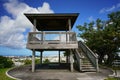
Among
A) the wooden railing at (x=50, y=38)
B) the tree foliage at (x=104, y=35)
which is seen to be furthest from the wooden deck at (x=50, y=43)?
the tree foliage at (x=104, y=35)

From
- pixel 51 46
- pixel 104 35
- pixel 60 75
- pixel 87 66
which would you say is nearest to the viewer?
pixel 60 75

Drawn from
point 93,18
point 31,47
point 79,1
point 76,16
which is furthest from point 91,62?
point 93,18

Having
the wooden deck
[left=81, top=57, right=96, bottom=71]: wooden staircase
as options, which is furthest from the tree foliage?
the wooden deck

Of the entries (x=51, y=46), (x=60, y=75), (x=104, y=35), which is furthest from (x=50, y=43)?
(x=104, y=35)

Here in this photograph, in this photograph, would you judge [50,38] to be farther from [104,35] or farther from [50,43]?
[104,35]

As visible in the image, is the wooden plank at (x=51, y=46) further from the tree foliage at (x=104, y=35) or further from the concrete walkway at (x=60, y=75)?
the tree foliage at (x=104, y=35)

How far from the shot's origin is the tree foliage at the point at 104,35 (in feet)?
61.1

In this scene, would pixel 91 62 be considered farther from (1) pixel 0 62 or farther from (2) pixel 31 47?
(1) pixel 0 62

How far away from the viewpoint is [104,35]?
19.2 m

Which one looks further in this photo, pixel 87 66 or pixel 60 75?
pixel 87 66

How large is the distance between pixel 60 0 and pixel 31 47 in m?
9.95

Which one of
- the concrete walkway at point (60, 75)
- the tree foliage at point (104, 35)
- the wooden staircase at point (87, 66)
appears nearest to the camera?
the concrete walkway at point (60, 75)

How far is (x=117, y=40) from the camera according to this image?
18375 mm

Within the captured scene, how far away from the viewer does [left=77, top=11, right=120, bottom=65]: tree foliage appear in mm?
18609
